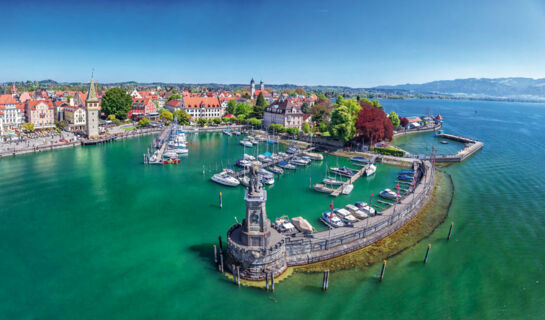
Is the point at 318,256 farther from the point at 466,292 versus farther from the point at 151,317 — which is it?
the point at 151,317

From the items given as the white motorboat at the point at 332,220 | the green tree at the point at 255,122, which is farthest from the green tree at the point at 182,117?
the white motorboat at the point at 332,220

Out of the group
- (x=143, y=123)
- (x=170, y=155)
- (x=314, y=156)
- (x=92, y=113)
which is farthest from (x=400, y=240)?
(x=143, y=123)

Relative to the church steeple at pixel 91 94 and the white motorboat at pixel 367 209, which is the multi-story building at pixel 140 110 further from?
the white motorboat at pixel 367 209

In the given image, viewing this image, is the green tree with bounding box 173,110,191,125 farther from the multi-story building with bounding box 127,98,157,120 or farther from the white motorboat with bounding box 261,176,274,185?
the white motorboat with bounding box 261,176,274,185

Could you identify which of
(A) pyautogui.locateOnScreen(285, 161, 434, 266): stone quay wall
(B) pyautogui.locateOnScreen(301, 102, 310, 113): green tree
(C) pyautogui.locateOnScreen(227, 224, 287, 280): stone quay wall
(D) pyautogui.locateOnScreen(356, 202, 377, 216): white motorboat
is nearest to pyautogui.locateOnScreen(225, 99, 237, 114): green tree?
(B) pyautogui.locateOnScreen(301, 102, 310, 113): green tree

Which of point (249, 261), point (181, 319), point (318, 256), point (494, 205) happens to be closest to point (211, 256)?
point (249, 261)

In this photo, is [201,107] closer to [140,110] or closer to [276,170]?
[140,110]
